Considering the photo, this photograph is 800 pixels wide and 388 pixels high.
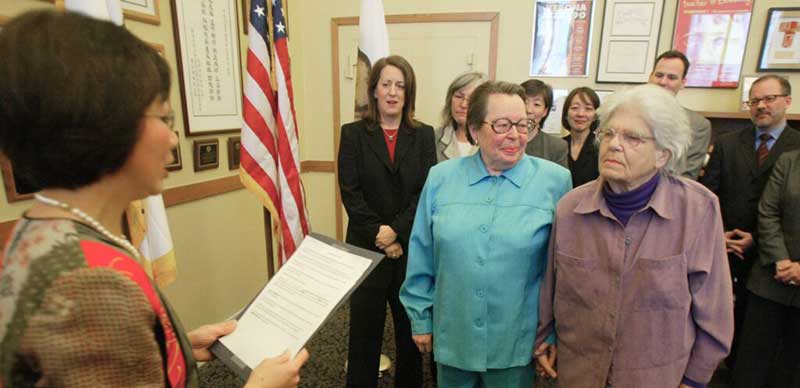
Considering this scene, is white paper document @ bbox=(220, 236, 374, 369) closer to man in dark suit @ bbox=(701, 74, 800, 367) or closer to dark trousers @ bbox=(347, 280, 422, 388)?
dark trousers @ bbox=(347, 280, 422, 388)

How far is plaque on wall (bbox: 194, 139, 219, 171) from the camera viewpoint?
7.81 feet

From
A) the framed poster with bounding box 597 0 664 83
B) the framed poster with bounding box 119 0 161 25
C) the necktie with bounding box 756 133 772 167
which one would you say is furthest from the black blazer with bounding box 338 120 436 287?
the framed poster with bounding box 597 0 664 83

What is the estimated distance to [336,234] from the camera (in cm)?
389

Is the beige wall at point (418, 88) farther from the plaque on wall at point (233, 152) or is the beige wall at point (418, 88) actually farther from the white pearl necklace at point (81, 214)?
the white pearl necklace at point (81, 214)

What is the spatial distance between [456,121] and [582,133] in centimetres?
80

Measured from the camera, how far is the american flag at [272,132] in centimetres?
207

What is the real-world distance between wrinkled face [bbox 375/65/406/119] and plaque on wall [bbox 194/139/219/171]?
1.21 metres

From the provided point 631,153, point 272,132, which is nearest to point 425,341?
point 631,153

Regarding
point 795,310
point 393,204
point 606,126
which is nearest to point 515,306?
point 606,126

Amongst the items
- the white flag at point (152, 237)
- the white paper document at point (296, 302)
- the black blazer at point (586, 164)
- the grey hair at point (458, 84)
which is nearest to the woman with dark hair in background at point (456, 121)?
the grey hair at point (458, 84)

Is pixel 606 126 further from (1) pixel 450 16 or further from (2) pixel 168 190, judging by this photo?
→ (1) pixel 450 16

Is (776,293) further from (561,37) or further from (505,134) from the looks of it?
(561,37)

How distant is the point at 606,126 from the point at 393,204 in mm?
1010

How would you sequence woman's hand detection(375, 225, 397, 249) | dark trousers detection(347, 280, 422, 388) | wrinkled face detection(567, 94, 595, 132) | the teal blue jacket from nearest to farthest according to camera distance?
the teal blue jacket < woman's hand detection(375, 225, 397, 249) < dark trousers detection(347, 280, 422, 388) < wrinkled face detection(567, 94, 595, 132)
